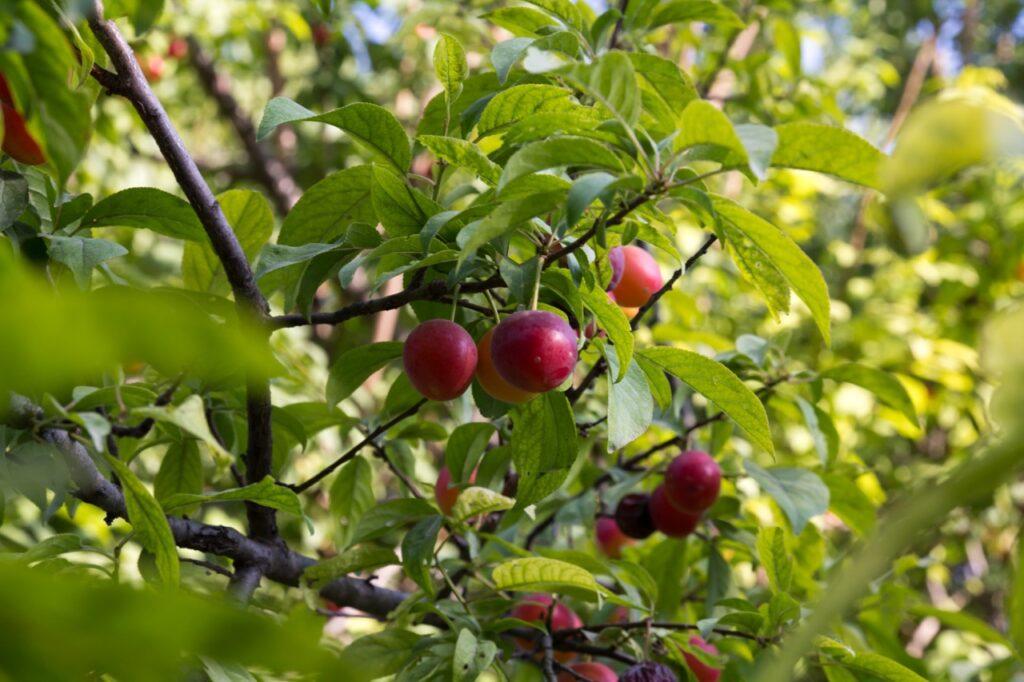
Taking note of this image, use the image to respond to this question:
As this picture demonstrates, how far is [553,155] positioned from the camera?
576 millimetres

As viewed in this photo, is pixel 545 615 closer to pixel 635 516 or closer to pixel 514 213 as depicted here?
pixel 635 516

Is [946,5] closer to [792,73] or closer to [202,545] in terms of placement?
[792,73]

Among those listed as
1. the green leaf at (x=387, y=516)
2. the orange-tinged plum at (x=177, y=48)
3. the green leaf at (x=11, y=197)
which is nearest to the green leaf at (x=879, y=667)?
the green leaf at (x=387, y=516)

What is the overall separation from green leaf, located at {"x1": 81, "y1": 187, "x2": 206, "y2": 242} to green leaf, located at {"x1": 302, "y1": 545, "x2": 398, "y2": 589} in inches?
12.5

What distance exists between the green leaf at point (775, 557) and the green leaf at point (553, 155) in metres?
0.42

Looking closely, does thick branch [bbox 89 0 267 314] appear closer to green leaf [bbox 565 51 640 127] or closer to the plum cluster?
green leaf [bbox 565 51 640 127]

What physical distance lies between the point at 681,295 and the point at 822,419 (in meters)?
0.36

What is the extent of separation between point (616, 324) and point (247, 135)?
2.57 m

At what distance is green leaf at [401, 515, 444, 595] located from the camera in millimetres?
811

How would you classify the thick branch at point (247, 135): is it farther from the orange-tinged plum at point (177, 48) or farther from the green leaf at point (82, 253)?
the green leaf at point (82, 253)

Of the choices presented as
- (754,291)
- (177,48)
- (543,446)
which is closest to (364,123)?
(543,446)

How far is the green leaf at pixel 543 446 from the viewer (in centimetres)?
75

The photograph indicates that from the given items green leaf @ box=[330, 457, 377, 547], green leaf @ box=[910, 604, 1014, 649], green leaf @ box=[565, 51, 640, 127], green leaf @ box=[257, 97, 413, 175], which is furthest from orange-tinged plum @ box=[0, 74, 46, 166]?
green leaf @ box=[910, 604, 1014, 649]

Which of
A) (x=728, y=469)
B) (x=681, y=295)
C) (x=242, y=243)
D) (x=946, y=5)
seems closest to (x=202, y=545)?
(x=242, y=243)
